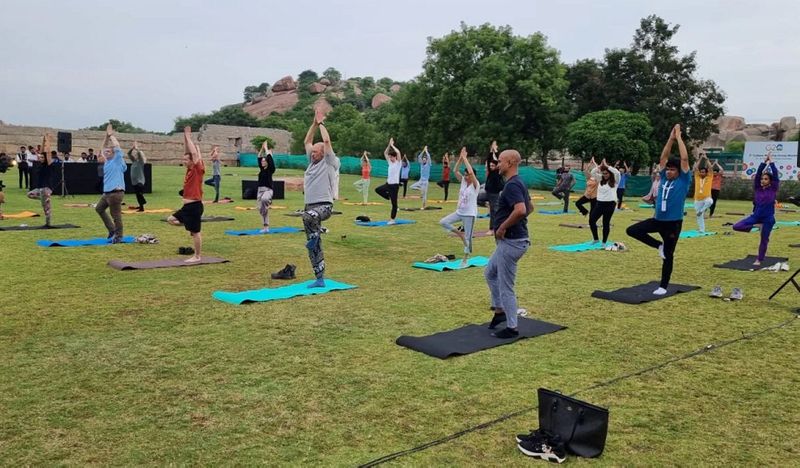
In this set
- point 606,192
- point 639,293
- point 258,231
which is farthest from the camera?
point 258,231

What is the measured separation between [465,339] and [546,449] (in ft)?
8.60

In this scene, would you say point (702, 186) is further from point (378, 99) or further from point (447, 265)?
point (378, 99)

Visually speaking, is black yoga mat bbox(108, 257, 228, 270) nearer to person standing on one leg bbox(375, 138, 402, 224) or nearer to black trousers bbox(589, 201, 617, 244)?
person standing on one leg bbox(375, 138, 402, 224)

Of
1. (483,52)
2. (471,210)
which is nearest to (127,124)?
(483,52)

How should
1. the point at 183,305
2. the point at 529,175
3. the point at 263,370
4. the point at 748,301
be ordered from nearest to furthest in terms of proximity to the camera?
the point at 263,370 → the point at 183,305 → the point at 748,301 → the point at 529,175

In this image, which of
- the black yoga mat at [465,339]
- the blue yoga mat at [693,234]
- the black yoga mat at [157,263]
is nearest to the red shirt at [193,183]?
the black yoga mat at [157,263]

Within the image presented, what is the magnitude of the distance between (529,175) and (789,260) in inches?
1171

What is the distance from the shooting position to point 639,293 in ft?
30.6

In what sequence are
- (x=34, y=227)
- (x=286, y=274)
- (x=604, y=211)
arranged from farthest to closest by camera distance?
(x=34, y=227) < (x=604, y=211) < (x=286, y=274)

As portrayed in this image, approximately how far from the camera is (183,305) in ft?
26.9

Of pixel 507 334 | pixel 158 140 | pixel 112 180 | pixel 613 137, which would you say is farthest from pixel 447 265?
pixel 158 140

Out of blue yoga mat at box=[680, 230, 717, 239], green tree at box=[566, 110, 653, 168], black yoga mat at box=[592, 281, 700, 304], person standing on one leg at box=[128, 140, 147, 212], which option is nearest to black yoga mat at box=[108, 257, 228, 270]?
black yoga mat at box=[592, 281, 700, 304]

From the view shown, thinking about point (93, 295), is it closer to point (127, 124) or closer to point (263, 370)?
point (263, 370)

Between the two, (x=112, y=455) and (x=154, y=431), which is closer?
(x=112, y=455)
